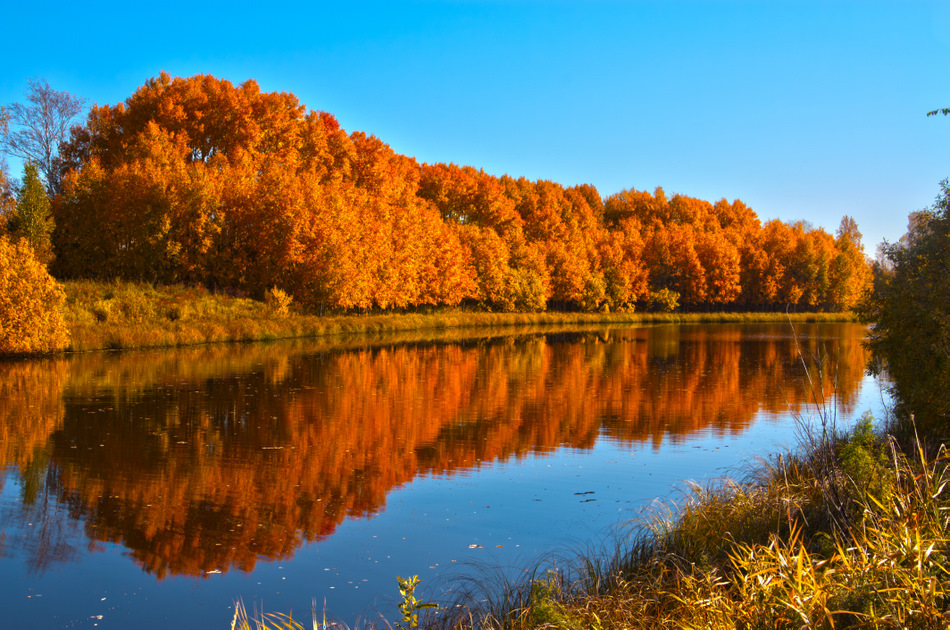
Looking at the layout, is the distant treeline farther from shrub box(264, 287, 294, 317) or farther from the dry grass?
the dry grass

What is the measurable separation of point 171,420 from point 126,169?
29.0 m

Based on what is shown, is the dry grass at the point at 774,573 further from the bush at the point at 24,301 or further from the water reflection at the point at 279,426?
the bush at the point at 24,301

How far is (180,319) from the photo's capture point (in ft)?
109

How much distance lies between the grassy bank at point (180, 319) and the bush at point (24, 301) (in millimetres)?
2687

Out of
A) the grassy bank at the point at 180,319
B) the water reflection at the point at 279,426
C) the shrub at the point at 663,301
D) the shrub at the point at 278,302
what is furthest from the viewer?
the shrub at the point at 663,301

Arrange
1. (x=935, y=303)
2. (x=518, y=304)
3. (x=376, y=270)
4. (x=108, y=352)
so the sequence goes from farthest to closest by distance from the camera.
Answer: (x=518, y=304) → (x=376, y=270) → (x=108, y=352) → (x=935, y=303)

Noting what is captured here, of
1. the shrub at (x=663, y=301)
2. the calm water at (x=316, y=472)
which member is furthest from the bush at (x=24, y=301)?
the shrub at (x=663, y=301)

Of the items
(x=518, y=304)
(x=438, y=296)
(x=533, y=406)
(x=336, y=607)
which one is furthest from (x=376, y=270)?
(x=336, y=607)

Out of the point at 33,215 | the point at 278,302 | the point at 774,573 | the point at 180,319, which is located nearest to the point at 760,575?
the point at 774,573

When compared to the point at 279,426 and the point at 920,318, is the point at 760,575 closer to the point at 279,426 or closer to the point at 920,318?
the point at 920,318

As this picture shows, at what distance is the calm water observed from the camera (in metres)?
→ 6.86

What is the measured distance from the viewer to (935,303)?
10.1m

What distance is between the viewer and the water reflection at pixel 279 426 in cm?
839

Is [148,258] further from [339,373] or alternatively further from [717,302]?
[717,302]
